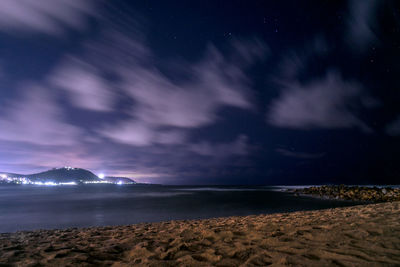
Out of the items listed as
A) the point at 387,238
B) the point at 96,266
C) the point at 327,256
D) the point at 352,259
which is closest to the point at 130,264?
the point at 96,266

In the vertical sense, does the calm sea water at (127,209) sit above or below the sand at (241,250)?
below

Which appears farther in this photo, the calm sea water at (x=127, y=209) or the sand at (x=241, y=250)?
the calm sea water at (x=127, y=209)

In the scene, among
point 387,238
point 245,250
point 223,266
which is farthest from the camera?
point 387,238

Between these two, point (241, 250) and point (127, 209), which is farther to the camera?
point (127, 209)

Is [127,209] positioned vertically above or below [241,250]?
below

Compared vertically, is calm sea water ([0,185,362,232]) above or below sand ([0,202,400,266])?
below

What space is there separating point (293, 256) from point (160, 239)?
9.29 ft

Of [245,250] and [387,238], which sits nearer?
[245,250]

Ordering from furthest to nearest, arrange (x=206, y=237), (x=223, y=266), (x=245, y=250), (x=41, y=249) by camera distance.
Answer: (x=206, y=237) → (x=41, y=249) → (x=245, y=250) → (x=223, y=266)

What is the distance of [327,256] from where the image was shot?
10.8ft

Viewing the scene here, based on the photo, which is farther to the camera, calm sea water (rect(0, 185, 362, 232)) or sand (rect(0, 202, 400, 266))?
calm sea water (rect(0, 185, 362, 232))

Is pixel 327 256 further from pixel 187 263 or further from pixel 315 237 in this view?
pixel 187 263

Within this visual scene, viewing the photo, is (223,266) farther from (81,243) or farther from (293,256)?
(81,243)

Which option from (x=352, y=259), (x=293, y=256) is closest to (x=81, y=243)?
(x=293, y=256)
